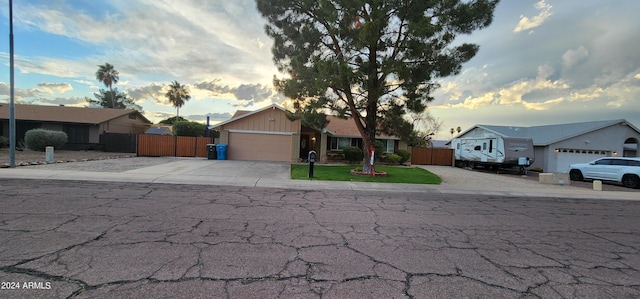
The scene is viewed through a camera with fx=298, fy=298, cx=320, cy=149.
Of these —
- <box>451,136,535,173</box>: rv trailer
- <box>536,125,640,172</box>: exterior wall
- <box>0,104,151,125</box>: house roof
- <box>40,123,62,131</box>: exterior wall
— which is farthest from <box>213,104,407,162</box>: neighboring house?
<box>536,125,640,172</box>: exterior wall

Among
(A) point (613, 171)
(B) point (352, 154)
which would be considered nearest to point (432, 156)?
(B) point (352, 154)

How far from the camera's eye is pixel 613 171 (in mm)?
16938

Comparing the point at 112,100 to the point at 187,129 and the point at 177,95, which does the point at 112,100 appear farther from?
the point at 187,129

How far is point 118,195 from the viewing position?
7.98 metres

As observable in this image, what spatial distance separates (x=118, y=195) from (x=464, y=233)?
8507mm

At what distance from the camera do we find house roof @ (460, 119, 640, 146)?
24984 millimetres

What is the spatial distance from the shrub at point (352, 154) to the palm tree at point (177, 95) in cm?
4380

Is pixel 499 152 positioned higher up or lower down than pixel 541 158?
higher up

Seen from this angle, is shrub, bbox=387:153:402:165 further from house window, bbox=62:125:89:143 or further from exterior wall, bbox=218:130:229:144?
house window, bbox=62:125:89:143

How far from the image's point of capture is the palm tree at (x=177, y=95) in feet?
180

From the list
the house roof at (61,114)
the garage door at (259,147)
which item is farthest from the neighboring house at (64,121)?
the garage door at (259,147)

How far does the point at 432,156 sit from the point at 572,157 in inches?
447

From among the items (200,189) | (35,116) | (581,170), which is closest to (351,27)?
(200,189)

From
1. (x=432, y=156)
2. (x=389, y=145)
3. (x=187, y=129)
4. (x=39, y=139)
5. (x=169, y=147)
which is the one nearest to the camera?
(x=39, y=139)
